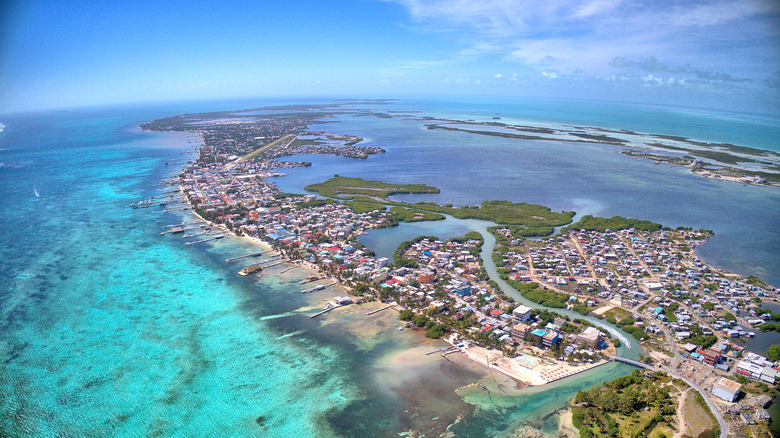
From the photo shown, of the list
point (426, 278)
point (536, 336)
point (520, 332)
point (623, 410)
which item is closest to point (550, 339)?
point (536, 336)

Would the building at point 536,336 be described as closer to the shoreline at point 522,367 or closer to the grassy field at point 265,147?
the shoreline at point 522,367

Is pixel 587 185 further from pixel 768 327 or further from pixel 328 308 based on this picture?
pixel 328 308

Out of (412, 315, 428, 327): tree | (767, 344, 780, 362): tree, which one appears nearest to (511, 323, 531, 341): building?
(412, 315, 428, 327): tree

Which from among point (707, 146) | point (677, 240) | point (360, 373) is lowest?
point (360, 373)

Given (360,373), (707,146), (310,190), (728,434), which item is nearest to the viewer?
(728,434)

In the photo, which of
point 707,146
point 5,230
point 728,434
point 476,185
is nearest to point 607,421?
point 728,434

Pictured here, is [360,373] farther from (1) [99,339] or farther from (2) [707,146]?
(2) [707,146]
